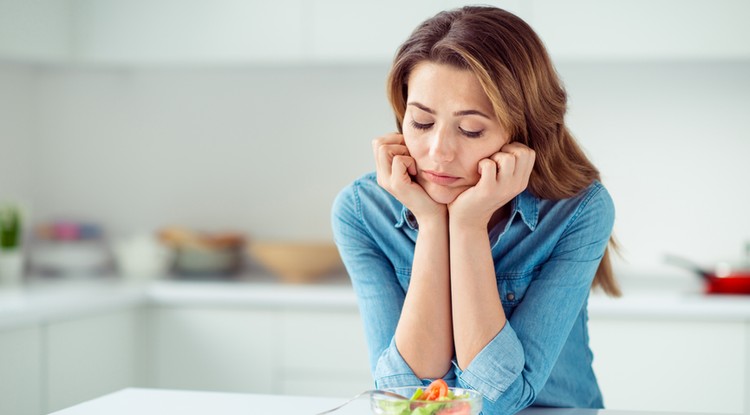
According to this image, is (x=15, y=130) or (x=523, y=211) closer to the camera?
(x=523, y=211)

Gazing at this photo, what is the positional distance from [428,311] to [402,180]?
23 cm

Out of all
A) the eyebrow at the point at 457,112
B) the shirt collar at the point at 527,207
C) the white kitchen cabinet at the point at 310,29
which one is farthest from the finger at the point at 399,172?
the white kitchen cabinet at the point at 310,29

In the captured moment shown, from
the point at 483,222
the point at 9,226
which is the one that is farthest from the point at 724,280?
the point at 9,226

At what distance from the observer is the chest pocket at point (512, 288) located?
1.72 m

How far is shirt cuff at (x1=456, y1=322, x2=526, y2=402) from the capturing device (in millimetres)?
1516

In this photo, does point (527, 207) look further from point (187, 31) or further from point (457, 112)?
point (187, 31)

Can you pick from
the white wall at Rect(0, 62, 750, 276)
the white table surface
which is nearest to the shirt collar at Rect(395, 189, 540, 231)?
the white table surface

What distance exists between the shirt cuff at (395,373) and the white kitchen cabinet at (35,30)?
2230 millimetres

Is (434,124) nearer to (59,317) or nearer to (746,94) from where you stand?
(59,317)

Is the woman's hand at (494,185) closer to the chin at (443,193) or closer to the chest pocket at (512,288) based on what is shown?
the chin at (443,193)

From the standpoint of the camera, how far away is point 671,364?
2994 millimetres

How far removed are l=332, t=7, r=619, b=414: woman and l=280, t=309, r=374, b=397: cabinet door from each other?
4.61 feet

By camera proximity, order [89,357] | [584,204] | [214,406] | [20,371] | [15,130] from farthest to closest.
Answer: [15,130], [89,357], [20,371], [584,204], [214,406]

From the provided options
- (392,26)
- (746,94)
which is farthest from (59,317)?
(746,94)
